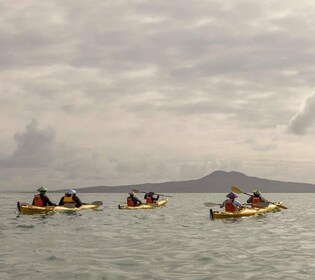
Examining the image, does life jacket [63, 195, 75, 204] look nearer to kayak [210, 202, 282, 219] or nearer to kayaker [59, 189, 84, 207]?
kayaker [59, 189, 84, 207]

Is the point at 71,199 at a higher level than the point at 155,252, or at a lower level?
higher

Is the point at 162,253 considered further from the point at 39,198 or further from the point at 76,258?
the point at 39,198

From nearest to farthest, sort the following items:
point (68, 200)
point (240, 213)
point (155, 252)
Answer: point (155, 252)
point (240, 213)
point (68, 200)

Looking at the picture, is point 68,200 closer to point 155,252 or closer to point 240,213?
point 240,213

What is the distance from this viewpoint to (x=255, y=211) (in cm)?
2827

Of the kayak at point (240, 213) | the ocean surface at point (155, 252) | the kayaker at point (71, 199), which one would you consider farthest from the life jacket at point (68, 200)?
the kayak at point (240, 213)

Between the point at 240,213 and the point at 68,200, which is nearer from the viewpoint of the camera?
the point at 240,213

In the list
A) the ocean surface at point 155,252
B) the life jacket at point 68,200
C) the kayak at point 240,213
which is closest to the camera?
the ocean surface at point 155,252

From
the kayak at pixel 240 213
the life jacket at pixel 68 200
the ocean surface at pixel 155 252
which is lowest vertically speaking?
the ocean surface at pixel 155 252

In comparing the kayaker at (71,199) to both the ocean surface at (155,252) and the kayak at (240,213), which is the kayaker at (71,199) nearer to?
the ocean surface at (155,252)

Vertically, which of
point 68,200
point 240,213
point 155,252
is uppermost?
point 68,200

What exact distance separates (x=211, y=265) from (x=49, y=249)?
5396mm

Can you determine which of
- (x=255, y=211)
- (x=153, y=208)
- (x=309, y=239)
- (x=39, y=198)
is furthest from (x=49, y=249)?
(x=153, y=208)

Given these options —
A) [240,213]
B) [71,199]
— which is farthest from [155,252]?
[71,199]
